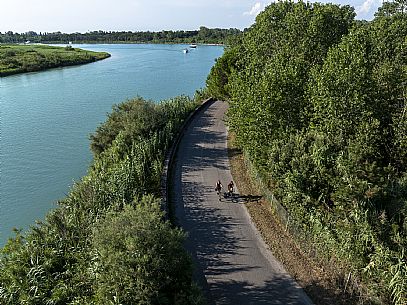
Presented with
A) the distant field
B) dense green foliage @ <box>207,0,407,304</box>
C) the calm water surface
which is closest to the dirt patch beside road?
dense green foliage @ <box>207,0,407,304</box>

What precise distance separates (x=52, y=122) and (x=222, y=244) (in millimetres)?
33667

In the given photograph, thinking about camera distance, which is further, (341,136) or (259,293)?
(341,136)

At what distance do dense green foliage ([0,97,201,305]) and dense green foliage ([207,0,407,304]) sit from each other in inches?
249

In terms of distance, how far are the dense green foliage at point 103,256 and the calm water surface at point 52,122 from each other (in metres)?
7.49

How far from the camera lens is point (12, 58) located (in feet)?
300

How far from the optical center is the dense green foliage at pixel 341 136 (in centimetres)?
1471

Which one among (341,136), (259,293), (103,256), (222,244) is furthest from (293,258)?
(103,256)

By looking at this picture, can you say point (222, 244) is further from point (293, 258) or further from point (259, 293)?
point (259, 293)

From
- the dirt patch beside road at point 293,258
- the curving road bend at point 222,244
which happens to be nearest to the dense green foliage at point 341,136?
the dirt patch beside road at point 293,258

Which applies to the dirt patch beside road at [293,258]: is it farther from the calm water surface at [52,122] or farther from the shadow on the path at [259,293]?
the calm water surface at [52,122]

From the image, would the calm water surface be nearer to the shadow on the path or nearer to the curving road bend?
the curving road bend

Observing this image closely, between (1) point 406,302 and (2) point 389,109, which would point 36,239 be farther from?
(2) point 389,109

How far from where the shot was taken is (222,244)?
1772 centimetres

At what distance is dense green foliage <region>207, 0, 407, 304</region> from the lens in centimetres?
1471
